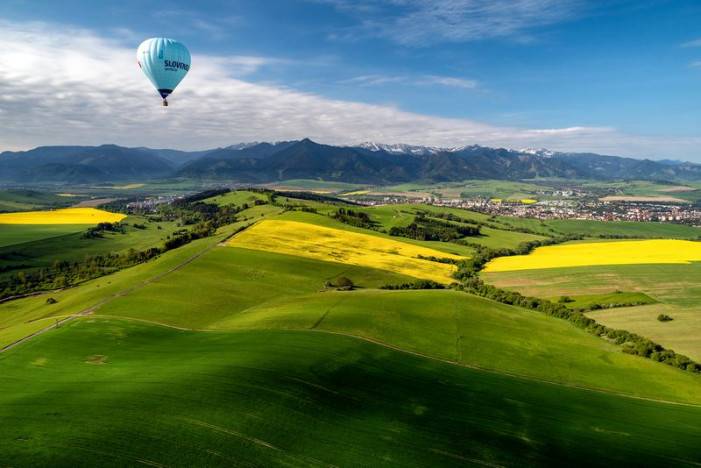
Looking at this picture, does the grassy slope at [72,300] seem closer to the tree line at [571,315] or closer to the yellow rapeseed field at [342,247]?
the yellow rapeseed field at [342,247]

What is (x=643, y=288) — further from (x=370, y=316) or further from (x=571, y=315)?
(x=370, y=316)

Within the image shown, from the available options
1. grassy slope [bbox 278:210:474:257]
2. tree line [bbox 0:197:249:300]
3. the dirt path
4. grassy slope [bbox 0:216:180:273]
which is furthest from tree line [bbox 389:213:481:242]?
grassy slope [bbox 0:216:180:273]

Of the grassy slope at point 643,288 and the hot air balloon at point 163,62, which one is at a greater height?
the hot air balloon at point 163,62

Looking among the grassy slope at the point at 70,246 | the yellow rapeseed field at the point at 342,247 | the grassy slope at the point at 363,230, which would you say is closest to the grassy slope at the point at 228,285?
the yellow rapeseed field at the point at 342,247

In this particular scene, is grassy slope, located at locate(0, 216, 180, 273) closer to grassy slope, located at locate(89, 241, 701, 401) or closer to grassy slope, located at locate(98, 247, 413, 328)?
grassy slope, located at locate(98, 247, 413, 328)

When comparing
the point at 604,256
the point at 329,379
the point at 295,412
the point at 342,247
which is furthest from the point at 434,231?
the point at 295,412
